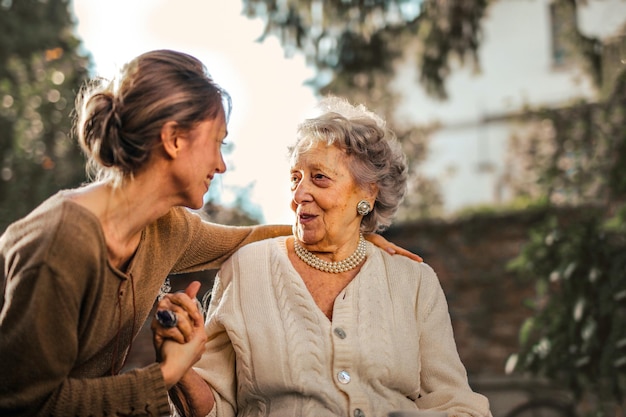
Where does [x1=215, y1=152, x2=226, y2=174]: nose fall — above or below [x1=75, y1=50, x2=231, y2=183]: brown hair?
below

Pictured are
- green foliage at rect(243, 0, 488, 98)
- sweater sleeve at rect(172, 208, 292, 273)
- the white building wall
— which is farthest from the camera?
the white building wall

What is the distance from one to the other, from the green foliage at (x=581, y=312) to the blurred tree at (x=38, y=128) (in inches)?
151

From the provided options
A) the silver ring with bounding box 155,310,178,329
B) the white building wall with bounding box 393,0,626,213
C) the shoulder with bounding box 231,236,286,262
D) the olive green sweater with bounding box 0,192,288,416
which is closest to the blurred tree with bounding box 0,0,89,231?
the shoulder with bounding box 231,236,286,262

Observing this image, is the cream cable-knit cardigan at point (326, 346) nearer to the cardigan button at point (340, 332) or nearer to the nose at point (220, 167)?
the cardigan button at point (340, 332)

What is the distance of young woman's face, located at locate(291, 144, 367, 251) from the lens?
2.87 meters

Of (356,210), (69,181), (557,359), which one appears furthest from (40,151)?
(356,210)

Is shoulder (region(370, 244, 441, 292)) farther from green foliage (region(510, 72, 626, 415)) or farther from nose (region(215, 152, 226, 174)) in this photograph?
green foliage (region(510, 72, 626, 415))

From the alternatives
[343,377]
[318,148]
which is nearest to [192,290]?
[343,377]

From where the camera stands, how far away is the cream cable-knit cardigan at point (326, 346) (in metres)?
2.65

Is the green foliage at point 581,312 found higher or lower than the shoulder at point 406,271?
lower

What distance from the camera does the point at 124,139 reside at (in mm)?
2275

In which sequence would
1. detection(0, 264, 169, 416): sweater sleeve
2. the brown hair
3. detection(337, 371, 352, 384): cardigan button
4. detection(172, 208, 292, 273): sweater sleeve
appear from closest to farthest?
detection(0, 264, 169, 416): sweater sleeve
the brown hair
detection(337, 371, 352, 384): cardigan button
detection(172, 208, 292, 273): sweater sleeve

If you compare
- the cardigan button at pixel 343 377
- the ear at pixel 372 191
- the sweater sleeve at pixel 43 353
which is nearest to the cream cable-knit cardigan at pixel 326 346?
the cardigan button at pixel 343 377

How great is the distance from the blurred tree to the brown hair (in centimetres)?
479
